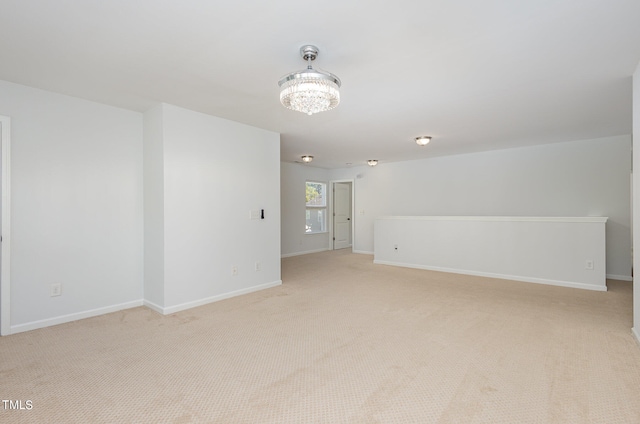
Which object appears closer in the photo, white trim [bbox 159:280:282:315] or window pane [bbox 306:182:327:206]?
white trim [bbox 159:280:282:315]

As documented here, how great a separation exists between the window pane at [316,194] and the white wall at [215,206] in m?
3.76

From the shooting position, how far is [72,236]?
333 centimetres

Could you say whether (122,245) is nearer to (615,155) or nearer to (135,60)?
(135,60)

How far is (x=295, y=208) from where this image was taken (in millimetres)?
7918

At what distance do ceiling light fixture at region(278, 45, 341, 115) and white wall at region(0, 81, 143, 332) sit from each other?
2496 millimetres

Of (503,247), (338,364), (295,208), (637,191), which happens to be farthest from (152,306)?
(503,247)

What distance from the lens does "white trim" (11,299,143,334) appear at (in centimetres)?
303

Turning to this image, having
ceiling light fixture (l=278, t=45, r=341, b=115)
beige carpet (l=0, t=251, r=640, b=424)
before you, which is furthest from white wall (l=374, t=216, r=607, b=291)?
ceiling light fixture (l=278, t=45, r=341, b=115)

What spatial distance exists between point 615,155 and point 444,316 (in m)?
4.33

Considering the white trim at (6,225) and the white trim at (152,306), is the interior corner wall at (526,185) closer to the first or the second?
the white trim at (152,306)

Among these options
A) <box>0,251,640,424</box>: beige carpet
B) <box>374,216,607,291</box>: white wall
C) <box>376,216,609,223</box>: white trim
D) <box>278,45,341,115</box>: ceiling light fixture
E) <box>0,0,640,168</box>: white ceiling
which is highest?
<box>0,0,640,168</box>: white ceiling

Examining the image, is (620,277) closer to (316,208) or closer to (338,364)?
(338,364)

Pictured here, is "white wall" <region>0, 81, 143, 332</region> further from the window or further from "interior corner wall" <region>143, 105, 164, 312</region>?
the window

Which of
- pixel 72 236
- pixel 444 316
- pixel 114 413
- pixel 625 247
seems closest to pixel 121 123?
pixel 72 236
